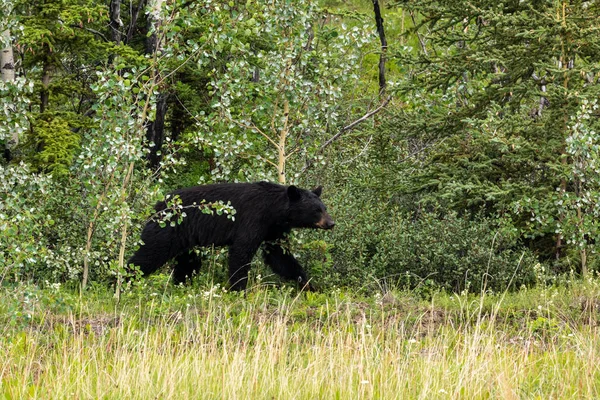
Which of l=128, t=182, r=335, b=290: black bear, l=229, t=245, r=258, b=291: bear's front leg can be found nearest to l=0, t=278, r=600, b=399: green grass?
l=229, t=245, r=258, b=291: bear's front leg

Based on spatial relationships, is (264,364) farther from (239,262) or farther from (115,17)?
(115,17)

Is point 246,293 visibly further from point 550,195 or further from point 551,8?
point 551,8

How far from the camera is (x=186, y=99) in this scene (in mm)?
14586

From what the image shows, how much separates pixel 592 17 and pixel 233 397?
7.31 metres

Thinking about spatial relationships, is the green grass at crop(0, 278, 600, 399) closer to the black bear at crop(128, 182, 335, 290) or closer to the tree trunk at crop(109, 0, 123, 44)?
the black bear at crop(128, 182, 335, 290)

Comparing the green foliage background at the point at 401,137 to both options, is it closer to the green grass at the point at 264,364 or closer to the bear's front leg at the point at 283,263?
the bear's front leg at the point at 283,263

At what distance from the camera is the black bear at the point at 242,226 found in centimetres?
962

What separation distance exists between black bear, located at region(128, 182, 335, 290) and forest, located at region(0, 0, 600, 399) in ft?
0.92

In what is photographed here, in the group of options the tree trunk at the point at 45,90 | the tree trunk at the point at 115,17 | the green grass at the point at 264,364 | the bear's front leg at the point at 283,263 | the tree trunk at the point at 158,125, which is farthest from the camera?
the tree trunk at the point at 158,125

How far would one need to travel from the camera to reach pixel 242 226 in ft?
31.7

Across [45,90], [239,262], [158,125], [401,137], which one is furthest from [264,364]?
[158,125]

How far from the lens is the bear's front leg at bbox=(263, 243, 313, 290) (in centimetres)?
993

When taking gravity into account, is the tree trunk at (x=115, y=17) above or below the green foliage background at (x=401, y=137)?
above

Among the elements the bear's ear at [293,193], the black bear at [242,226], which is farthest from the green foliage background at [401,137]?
the bear's ear at [293,193]
